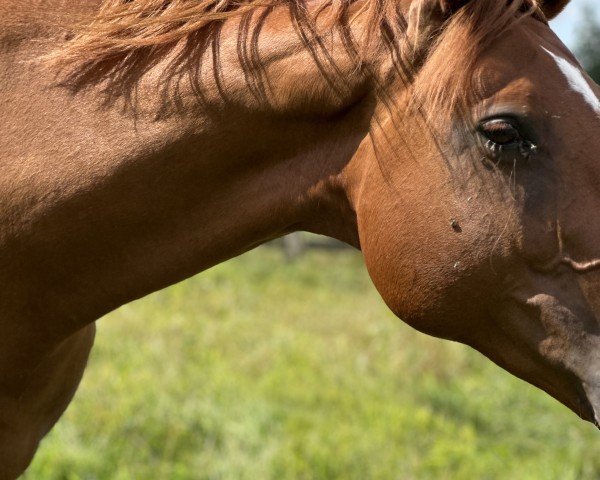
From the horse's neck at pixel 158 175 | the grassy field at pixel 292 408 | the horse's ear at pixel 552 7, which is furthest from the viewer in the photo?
the grassy field at pixel 292 408

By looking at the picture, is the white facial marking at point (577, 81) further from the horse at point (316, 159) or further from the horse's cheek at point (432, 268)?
the horse's cheek at point (432, 268)

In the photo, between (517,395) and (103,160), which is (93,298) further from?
(517,395)

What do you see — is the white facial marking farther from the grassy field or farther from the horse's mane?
the grassy field

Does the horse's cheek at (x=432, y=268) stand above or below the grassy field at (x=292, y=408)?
above

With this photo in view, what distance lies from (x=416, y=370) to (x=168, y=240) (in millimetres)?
4962

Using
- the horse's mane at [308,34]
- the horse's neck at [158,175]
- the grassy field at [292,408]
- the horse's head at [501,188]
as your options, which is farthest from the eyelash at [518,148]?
the grassy field at [292,408]

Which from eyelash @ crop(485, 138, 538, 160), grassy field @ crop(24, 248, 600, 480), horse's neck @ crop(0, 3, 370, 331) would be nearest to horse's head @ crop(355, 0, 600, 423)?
eyelash @ crop(485, 138, 538, 160)

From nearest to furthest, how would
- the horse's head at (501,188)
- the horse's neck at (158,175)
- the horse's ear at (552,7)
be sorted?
the horse's head at (501,188) → the horse's neck at (158,175) → the horse's ear at (552,7)

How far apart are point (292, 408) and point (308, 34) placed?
3.80 metres

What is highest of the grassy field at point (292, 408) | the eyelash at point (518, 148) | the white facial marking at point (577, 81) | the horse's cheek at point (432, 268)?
the white facial marking at point (577, 81)

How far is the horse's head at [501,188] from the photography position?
5.73 ft

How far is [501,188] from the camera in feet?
5.83

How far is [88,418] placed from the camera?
470cm

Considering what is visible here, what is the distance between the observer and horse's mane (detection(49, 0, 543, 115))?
1.77 metres
